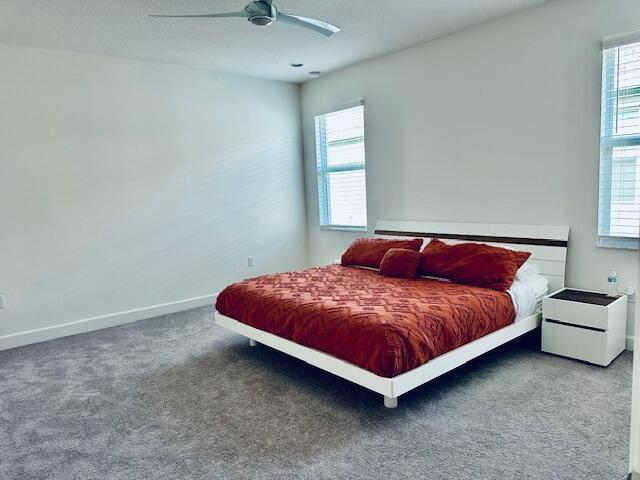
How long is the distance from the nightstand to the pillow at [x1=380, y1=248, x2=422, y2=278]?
102cm

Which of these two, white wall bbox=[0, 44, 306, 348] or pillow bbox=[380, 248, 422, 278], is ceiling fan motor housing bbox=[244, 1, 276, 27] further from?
white wall bbox=[0, 44, 306, 348]

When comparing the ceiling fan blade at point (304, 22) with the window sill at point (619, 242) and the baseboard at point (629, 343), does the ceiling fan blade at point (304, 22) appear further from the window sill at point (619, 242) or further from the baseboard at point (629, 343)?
the baseboard at point (629, 343)

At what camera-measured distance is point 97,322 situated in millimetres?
4527

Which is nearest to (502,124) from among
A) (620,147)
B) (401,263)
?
(620,147)

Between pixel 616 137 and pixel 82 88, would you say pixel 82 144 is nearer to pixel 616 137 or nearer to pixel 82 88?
pixel 82 88

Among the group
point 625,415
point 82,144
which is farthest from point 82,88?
point 625,415

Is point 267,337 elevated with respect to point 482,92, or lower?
lower

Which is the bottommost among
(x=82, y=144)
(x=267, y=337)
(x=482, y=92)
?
(x=267, y=337)

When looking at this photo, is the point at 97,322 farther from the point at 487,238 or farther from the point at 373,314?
the point at 487,238

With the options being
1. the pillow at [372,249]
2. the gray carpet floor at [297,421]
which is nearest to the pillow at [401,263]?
the pillow at [372,249]

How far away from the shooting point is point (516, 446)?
2.21 m

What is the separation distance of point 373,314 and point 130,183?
3149mm

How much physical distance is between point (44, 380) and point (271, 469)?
2.14 meters

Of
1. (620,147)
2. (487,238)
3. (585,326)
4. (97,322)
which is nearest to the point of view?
(585,326)
